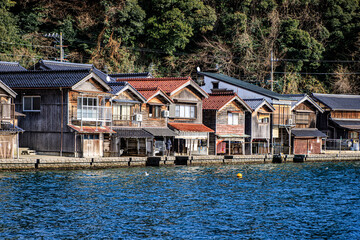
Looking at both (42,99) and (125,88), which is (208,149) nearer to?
(125,88)

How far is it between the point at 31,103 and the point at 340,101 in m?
45.7

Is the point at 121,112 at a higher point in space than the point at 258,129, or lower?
higher

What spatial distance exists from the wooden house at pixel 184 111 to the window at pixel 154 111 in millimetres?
559

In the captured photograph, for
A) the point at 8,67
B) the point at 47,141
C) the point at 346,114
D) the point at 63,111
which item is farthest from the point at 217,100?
the point at 346,114

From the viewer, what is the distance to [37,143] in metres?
50.7

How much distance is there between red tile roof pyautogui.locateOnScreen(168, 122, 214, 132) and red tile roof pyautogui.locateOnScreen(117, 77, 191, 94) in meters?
3.62

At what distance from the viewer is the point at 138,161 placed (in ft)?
167

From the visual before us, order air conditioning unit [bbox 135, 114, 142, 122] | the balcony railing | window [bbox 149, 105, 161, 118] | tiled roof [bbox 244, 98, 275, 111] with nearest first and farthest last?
1. the balcony railing
2. air conditioning unit [bbox 135, 114, 142, 122]
3. window [bbox 149, 105, 161, 118]
4. tiled roof [bbox 244, 98, 275, 111]

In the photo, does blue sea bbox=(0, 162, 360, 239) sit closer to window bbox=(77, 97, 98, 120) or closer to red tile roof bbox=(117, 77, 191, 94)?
window bbox=(77, 97, 98, 120)

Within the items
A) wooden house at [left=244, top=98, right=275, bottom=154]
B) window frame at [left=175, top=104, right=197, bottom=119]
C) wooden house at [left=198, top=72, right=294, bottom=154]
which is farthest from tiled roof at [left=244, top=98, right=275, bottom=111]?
window frame at [left=175, top=104, right=197, bottom=119]

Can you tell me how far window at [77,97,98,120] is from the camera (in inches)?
1980

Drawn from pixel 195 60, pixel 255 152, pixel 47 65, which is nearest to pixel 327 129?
pixel 255 152

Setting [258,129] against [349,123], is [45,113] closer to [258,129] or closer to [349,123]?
[258,129]

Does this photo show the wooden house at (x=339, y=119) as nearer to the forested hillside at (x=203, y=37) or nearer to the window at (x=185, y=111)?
the forested hillside at (x=203, y=37)
